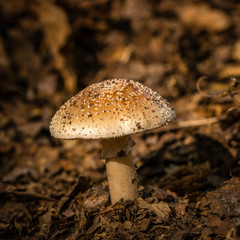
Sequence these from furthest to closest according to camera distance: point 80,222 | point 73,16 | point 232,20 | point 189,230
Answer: point 232,20 < point 73,16 < point 80,222 < point 189,230

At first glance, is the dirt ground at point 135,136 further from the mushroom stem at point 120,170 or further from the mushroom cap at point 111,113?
the mushroom cap at point 111,113

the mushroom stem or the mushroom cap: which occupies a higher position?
the mushroom cap

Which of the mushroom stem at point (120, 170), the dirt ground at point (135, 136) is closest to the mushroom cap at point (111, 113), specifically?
the mushroom stem at point (120, 170)

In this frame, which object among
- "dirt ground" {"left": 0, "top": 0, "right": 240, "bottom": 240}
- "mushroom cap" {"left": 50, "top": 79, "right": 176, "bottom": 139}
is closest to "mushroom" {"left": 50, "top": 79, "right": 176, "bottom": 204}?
"mushroom cap" {"left": 50, "top": 79, "right": 176, "bottom": 139}

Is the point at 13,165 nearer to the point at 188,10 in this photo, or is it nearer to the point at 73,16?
the point at 73,16

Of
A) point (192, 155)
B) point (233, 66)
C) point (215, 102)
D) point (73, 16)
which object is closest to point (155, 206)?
point (192, 155)

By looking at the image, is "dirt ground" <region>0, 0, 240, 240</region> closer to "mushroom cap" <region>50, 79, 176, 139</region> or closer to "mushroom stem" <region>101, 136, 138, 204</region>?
"mushroom stem" <region>101, 136, 138, 204</region>

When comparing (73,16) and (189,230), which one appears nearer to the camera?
(189,230)

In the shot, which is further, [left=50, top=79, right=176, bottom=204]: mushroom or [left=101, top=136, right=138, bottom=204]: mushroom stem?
[left=101, top=136, right=138, bottom=204]: mushroom stem
